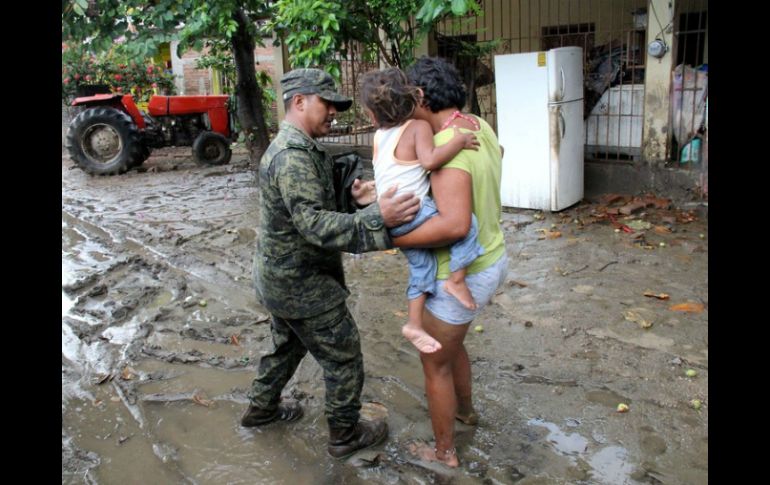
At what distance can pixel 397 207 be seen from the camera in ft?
8.44

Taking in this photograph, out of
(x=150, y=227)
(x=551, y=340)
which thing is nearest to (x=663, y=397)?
(x=551, y=340)

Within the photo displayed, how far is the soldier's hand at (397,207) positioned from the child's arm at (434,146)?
0.15 meters

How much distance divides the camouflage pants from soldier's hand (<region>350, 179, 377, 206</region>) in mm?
508

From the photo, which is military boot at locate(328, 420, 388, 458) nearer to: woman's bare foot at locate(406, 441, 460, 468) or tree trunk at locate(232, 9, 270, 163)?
woman's bare foot at locate(406, 441, 460, 468)

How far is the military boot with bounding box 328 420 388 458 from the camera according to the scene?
3.20m

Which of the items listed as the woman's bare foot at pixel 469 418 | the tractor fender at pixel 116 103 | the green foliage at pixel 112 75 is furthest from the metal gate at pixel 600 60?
the green foliage at pixel 112 75

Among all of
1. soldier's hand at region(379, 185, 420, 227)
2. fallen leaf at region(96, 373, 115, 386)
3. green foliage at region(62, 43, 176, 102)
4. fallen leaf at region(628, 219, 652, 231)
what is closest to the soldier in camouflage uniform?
soldier's hand at region(379, 185, 420, 227)

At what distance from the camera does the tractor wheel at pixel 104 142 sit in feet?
39.0

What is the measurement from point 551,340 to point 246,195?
6.30 meters

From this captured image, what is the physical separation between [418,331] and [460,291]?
0.25m

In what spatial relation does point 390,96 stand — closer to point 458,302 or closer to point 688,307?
point 458,302

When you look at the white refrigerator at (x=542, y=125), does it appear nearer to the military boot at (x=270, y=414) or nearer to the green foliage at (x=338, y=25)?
the green foliage at (x=338, y=25)

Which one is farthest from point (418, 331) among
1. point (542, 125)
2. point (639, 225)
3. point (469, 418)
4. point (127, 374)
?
point (542, 125)

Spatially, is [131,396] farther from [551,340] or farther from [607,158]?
[607,158]
